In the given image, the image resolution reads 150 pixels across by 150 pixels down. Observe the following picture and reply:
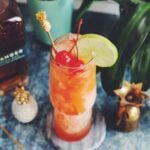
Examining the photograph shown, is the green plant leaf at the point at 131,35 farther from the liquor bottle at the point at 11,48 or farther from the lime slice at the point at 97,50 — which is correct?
the liquor bottle at the point at 11,48

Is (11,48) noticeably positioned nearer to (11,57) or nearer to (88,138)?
(11,57)

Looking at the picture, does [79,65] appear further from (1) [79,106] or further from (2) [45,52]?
(2) [45,52]

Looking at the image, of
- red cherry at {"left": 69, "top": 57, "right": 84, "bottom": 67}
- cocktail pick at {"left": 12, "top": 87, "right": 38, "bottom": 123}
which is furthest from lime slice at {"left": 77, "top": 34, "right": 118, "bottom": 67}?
cocktail pick at {"left": 12, "top": 87, "right": 38, "bottom": 123}

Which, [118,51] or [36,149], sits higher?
[118,51]

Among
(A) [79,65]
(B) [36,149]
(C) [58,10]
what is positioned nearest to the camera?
(A) [79,65]

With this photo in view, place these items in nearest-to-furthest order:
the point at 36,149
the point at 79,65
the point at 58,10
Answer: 1. the point at 79,65
2. the point at 36,149
3. the point at 58,10

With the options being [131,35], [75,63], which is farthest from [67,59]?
[131,35]

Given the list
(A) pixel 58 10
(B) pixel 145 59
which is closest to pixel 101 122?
(B) pixel 145 59

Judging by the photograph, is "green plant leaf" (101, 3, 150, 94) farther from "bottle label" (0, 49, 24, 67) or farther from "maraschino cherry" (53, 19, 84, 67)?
"bottle label" (0, 49, 24, 67)

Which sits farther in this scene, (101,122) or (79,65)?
(101,122)
